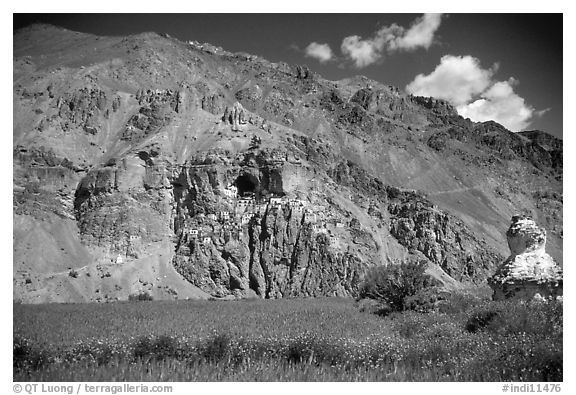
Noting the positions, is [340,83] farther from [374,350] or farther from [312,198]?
[374,350]

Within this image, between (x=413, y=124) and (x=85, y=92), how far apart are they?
91205 mm

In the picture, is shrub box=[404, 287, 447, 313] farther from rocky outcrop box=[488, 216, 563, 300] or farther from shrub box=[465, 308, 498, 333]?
shrub box=[465, 308, 498, 333]

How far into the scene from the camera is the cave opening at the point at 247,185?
65.8m

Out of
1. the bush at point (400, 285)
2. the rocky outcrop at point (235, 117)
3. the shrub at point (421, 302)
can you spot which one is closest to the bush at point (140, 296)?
the bush at point (400, 285)

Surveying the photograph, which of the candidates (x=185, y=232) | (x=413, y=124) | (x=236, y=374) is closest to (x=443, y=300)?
(x=236, y=374)

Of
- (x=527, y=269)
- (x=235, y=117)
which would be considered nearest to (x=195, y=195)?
(x=235, y=117)

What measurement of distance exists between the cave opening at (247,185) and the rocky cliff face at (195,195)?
0.73 ft

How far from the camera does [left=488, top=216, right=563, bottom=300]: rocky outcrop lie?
66.2 ft

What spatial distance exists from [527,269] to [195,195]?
4860 cm

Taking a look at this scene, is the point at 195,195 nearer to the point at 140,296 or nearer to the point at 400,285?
the point at 140,296

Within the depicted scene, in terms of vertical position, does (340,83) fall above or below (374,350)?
above

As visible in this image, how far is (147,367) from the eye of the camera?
13.0 meters

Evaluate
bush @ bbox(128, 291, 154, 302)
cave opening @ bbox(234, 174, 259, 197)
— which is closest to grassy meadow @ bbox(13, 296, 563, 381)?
bush @ bbox(128, 291, 154, 302)

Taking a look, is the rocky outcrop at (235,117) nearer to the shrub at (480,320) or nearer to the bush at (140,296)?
the bush at (140,296)
